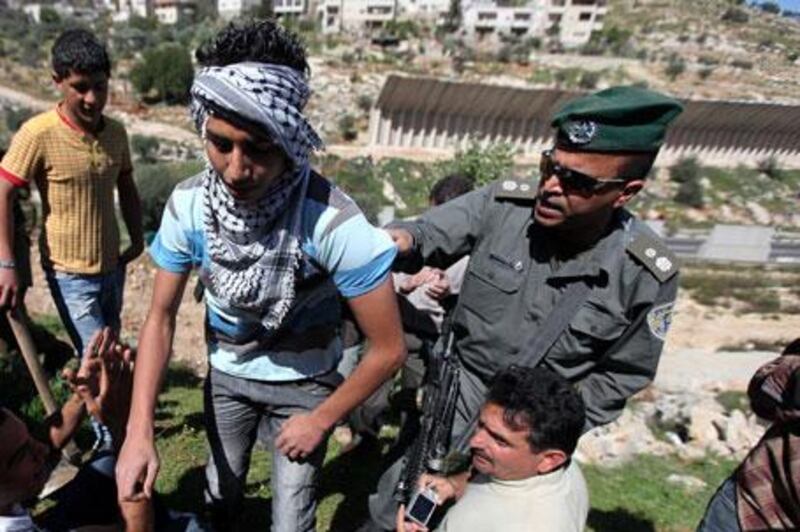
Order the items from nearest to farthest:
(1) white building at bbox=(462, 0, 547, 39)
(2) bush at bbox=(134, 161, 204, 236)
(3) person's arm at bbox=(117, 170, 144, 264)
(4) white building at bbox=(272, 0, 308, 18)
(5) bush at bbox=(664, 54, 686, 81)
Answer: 1. (3) person's arm at bbox=(117, 170, 144, 264)
2. (2) bush at bbox=(134, 161, 204, 236)
3. (5) bush at bbox=(664, 54, 686, 81)
4. (1) white building at bbox=(462, 0, 547, 39)
5. (4) white building at bbox=(272, 0, 308, 18)

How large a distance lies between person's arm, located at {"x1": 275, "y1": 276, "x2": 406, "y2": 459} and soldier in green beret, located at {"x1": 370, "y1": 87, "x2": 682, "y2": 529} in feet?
0.99

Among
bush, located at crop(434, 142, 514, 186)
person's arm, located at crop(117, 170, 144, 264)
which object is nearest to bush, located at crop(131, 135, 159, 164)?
bush, located at crop(434, 142, 514, 186)

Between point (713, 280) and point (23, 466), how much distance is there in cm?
1611

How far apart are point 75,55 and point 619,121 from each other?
2.23 meters

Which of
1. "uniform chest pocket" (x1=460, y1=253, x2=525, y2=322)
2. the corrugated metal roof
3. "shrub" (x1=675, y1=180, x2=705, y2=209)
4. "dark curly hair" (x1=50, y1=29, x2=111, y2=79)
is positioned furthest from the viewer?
the corrugated metal roof

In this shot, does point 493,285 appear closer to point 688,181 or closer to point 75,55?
point 75,55

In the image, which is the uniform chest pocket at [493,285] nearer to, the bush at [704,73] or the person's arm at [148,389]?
the person's arm at [148,389]

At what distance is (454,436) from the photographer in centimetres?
232

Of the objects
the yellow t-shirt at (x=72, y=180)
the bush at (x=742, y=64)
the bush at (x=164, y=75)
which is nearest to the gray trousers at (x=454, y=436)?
the yellow t-shirt at (x=72, y=180)

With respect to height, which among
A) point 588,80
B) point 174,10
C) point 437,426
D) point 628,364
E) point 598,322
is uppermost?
point 598,322

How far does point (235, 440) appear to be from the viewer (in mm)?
2045

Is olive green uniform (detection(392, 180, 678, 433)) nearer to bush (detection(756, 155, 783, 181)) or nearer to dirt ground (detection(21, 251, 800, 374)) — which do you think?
dirt ground (detection(21, 251, 800, 374))

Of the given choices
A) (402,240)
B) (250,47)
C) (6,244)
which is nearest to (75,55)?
(6,244)

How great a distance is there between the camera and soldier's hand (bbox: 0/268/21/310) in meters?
2.50
